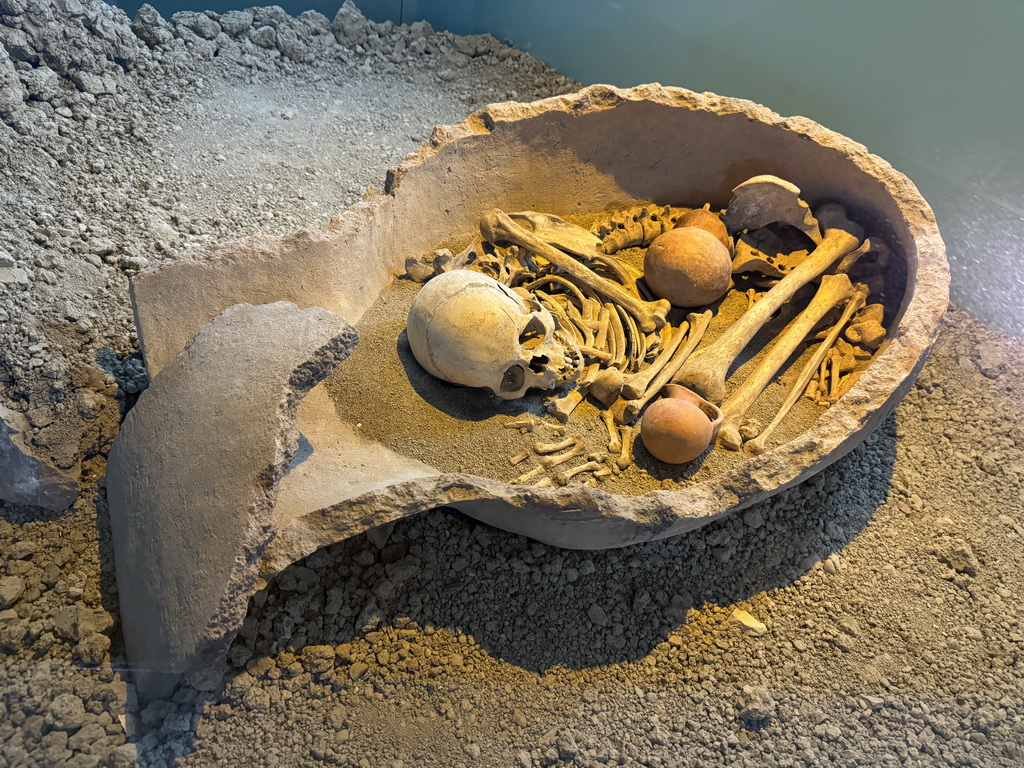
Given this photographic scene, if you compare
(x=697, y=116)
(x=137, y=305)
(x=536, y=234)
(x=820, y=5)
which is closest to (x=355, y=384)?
(x=137, y=305)

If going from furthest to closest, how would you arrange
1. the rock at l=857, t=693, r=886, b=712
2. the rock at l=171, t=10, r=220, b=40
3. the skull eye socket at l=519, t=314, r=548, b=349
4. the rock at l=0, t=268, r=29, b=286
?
the rock at l=171, t=10, r=220, b=40 < the rock at l=0, t=268, r=29, b=286 < the skull eye socket at l=519, t=314, r=548, b=349 < the rock at l=857, t=693, r=886, b=712

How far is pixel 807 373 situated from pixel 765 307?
0.37m

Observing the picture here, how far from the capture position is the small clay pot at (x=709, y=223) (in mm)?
3996

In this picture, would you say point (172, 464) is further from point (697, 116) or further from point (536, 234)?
point (697, 116)

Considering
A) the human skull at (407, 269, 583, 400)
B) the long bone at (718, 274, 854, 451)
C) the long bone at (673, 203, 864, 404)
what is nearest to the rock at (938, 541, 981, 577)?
the long bone at (718, 274, 854, 451)

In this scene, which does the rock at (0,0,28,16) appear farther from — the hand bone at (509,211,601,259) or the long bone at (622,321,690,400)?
the long bone at (622,321,690,400)

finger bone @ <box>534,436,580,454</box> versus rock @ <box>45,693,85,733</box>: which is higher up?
finger bone @ <box>534,436,580,454</box>

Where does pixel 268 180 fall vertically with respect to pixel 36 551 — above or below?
above

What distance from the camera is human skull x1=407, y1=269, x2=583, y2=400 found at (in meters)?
3.15

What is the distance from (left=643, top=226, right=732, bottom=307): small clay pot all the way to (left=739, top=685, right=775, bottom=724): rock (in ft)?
5.98

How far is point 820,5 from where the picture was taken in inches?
179

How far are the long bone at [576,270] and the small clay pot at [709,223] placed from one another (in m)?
0.49

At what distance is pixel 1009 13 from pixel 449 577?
4.07m

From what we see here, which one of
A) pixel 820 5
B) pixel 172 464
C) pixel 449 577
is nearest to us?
pixel 172 464
